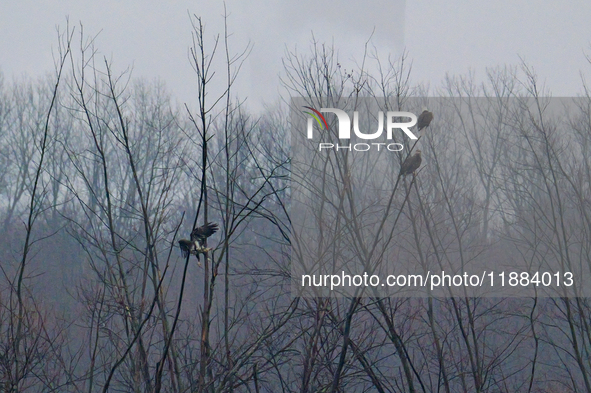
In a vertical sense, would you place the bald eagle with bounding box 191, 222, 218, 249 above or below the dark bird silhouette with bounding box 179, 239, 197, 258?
above

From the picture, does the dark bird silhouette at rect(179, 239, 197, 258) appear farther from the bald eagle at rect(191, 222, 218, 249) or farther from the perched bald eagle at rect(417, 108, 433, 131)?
the perched bald eagle at rect(417, 108, 433, 131)

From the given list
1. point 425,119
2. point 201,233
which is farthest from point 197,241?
point 425,119

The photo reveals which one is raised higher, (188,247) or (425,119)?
(425,119)

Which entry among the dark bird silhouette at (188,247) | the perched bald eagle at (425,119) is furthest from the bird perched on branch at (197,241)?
the perched bald eagle at (425,119)

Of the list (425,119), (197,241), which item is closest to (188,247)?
(197,241)

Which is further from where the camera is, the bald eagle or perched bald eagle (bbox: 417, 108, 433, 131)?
perched bald eagle (bbox: 417, 108, 433, 131)

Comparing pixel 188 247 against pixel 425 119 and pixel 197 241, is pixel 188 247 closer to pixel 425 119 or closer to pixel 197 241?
pixel 197 241

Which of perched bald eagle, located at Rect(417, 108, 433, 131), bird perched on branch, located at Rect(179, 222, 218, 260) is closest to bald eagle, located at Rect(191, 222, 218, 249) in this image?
bird perched on branch, located at Rect(179, 222, 218, 260)

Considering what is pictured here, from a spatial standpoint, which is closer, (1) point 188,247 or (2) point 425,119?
(1) point 188,247

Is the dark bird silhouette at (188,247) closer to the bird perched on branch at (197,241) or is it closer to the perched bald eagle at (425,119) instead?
the bird perched on branch at (197,241)

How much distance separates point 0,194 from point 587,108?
14160 mm

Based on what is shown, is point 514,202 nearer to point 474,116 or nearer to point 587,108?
point 587,108

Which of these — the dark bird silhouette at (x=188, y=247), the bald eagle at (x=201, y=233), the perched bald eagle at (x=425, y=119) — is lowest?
the dark bird silhouette at (x=188, y=247)

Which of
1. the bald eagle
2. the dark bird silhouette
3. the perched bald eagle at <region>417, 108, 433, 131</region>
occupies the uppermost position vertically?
the perched bald eagle at <region>417, 108, 433, 131</region>
